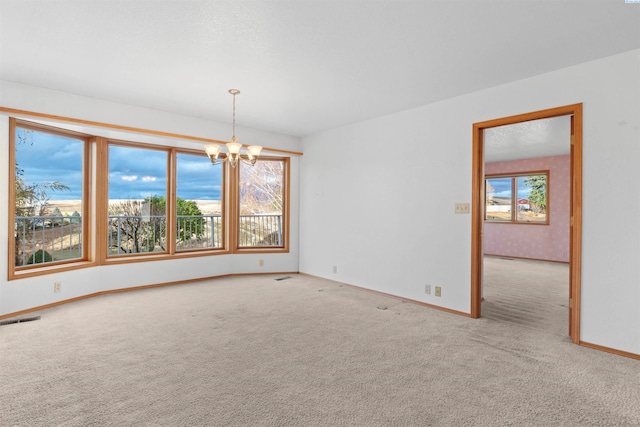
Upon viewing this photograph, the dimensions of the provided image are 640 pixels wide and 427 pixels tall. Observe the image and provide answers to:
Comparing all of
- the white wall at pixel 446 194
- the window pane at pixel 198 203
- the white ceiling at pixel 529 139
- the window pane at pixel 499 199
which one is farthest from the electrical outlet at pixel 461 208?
the window pane at pixel 499 199

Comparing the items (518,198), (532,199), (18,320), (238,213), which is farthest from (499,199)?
(18,320)

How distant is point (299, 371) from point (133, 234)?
3.90 meters

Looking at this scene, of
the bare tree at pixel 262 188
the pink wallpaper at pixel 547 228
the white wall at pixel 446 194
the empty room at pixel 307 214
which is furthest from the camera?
the pink wallpaper at pixel 547 228

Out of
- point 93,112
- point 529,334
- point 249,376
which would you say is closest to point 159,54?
point 93,112

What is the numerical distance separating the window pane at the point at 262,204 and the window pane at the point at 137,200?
1319 mm

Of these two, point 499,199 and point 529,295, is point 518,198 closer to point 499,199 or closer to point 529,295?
point 499,199

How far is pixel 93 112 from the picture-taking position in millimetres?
3941

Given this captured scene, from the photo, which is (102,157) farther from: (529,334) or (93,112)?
(529,334)

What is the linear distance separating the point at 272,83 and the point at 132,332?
2.87m

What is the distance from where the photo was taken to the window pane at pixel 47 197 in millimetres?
3803

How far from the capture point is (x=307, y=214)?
583 cm

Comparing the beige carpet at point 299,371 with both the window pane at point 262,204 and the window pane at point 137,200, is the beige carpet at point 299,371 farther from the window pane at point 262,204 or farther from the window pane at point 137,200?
the window pane at point 262,204

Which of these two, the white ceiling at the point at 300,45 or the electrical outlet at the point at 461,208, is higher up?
the white ceiling at the point at 300,45

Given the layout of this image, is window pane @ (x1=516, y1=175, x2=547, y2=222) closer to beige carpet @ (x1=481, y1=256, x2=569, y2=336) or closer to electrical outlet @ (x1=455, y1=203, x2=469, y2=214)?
beige carpet @ (x1=481, y1=256, x2=569, y2=336)
